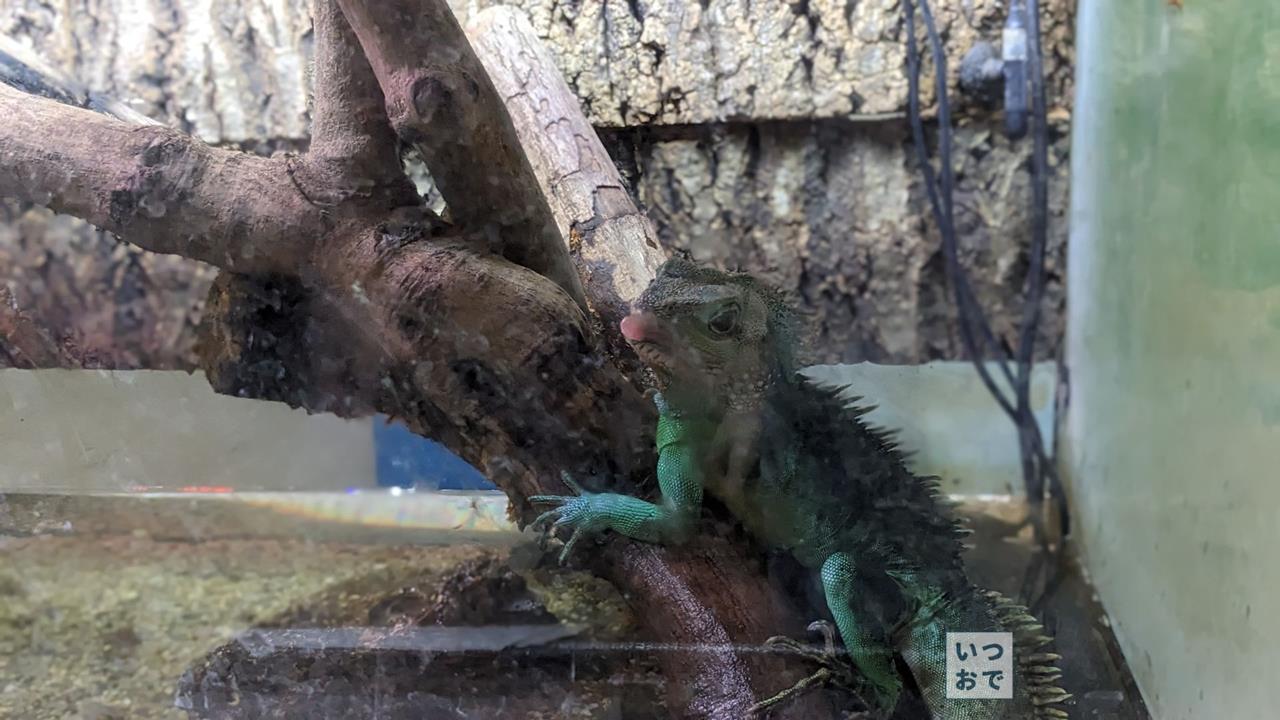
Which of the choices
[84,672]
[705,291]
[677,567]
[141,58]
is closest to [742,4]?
[705,291]

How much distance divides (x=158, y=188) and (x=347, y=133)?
15.3 inches

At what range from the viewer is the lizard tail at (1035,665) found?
5.47 feet

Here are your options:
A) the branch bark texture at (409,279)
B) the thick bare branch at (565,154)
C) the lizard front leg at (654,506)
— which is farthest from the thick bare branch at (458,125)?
the lizard front leg at (654,506)

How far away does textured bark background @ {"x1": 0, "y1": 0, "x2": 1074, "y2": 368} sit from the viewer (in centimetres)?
199

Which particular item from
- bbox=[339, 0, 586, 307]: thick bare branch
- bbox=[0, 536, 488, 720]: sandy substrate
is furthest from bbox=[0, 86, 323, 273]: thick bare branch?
bbox=[0, 536, 488, 720]: sandy substrate

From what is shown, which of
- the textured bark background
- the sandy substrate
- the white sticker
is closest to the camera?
the white sticker

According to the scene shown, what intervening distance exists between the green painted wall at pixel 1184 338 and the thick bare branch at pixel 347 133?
1.65 m

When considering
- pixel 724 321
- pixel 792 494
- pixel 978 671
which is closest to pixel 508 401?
pixel 724 321

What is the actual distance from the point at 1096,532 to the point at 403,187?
7.69ft

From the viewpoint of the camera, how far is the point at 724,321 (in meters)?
1.76

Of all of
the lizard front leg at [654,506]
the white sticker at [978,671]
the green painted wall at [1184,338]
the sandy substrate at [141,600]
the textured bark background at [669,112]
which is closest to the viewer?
the green painted wall at [1184,338]

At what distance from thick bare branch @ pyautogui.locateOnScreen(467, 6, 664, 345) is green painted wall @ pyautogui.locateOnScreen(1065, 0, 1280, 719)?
3.82ft

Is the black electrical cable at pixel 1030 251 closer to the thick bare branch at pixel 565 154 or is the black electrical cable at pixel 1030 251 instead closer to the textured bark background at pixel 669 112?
the textured bark background at pixel 669 112

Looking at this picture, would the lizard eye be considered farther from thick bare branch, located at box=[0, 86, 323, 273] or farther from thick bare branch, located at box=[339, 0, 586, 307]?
thick bare branch, located at box=[0, 86, 323, 273]
